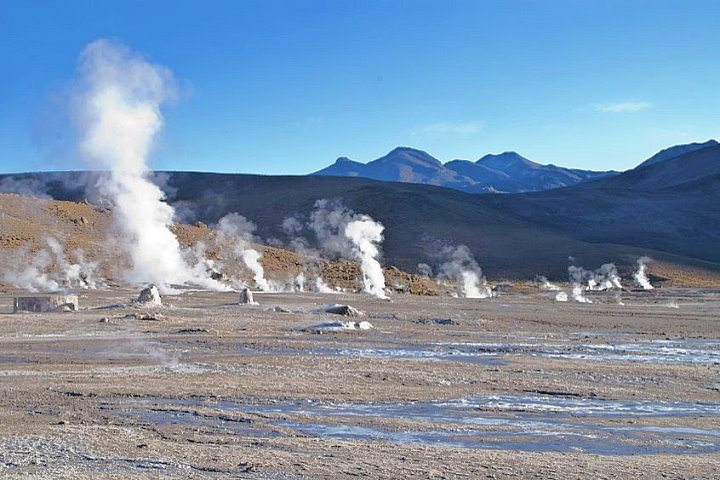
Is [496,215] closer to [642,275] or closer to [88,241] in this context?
[642,275]

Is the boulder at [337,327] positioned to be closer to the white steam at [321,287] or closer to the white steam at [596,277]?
the white steam at [321,287]

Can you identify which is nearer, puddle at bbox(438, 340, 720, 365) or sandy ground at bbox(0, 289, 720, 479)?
sandy ground at bbox(0, 289, 720, 479)

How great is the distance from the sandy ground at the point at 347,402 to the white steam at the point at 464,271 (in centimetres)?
3834

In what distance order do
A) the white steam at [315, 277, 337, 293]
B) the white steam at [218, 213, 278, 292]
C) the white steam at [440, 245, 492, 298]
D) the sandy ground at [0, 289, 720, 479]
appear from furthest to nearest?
the white steam at [440, 245, 492, 298] < the white steam at [218, 213, 278, 292] < the white steam at [315, 277, 337, 293] < the sandy ground at [0, 289, 720, 479]

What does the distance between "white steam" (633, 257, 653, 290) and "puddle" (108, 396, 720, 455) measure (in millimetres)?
65845

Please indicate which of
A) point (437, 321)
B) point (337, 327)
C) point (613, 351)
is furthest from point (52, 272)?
point (613, 351)

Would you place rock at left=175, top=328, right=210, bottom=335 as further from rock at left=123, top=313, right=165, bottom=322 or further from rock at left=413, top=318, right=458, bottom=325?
rock at left=413, top=318, right=458, bottom=325

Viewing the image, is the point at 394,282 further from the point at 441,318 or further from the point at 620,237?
the point at 620,237

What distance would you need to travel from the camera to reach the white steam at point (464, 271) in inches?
2847

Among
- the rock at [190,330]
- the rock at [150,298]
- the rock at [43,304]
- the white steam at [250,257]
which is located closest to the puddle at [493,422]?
the rock at [190,330]

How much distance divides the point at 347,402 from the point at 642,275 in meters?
74.9

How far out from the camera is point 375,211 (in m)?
121

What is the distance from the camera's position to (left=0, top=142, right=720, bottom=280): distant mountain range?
97562mm

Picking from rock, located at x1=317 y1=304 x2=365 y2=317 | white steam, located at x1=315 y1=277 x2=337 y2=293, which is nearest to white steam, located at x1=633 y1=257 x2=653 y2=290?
white steam, located at x1=315 y1=277 x2=337 y2=293
